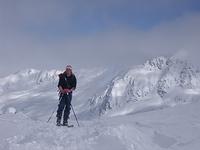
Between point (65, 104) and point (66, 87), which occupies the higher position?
point (66, 87)

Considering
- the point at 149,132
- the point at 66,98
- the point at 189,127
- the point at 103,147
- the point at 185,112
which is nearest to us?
the point at 103,147

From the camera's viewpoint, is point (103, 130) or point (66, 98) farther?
point (66, 98)

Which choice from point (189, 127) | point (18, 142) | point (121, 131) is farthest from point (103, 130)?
point (189, 127)

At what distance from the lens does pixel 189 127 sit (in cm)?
2339

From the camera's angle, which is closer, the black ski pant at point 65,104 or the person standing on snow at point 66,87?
the person standing on snow at point 66,87

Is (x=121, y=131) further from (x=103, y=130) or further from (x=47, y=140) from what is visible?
(x=47, y=140)

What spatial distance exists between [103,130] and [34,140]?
9.71ft

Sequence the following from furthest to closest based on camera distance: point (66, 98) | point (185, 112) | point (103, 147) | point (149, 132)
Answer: point (185, 112) < point (66, 98) < point (149, 132) < point (103, 147)

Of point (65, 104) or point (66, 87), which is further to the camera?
point (65, 104)

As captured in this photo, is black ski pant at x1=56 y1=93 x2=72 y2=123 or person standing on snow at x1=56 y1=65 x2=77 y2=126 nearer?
person standing on snow at x1=56 y1=65 x2=77 y2=126

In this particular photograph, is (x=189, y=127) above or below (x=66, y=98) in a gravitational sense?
below

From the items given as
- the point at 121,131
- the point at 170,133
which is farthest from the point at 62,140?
the point at 170,133

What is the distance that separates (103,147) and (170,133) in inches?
163

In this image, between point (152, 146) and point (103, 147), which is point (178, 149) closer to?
point (152, 146)
